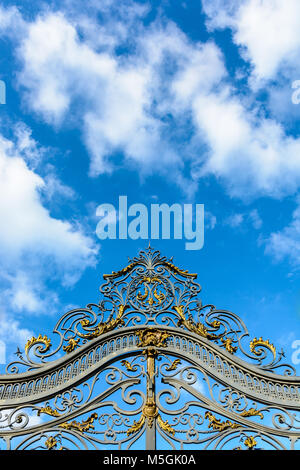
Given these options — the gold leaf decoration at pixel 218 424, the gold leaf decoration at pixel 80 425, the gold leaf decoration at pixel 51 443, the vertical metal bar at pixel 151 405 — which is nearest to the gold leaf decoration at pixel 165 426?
the vertical metal bar at pixel 151 405

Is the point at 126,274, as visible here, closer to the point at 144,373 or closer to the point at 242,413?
the point at 144,373

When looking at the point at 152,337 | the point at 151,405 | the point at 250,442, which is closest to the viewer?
the point at 250,442

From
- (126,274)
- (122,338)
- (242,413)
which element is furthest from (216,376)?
(126,274)

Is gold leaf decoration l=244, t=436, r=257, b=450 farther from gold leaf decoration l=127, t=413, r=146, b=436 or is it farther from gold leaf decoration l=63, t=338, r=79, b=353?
gold leaf decoration l=63, t=338, r=79, b=353

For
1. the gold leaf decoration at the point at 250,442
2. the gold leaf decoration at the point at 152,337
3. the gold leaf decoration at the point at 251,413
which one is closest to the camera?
the gold leaf decoration at the point at 250,442

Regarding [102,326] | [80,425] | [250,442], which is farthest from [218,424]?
[102,326]

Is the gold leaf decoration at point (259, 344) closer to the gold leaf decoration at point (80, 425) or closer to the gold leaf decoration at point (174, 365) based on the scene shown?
the gold leaf decoration at point (174, 365)

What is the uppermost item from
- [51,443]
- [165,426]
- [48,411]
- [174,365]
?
[174,365]

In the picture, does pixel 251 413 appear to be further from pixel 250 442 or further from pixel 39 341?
pixel 39 341

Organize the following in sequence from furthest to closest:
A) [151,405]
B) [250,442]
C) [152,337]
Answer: [152,337]
[151,405]
[250,442]

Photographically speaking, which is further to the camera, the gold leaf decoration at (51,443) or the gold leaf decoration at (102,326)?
the gold leaf decoration at (102,326)
